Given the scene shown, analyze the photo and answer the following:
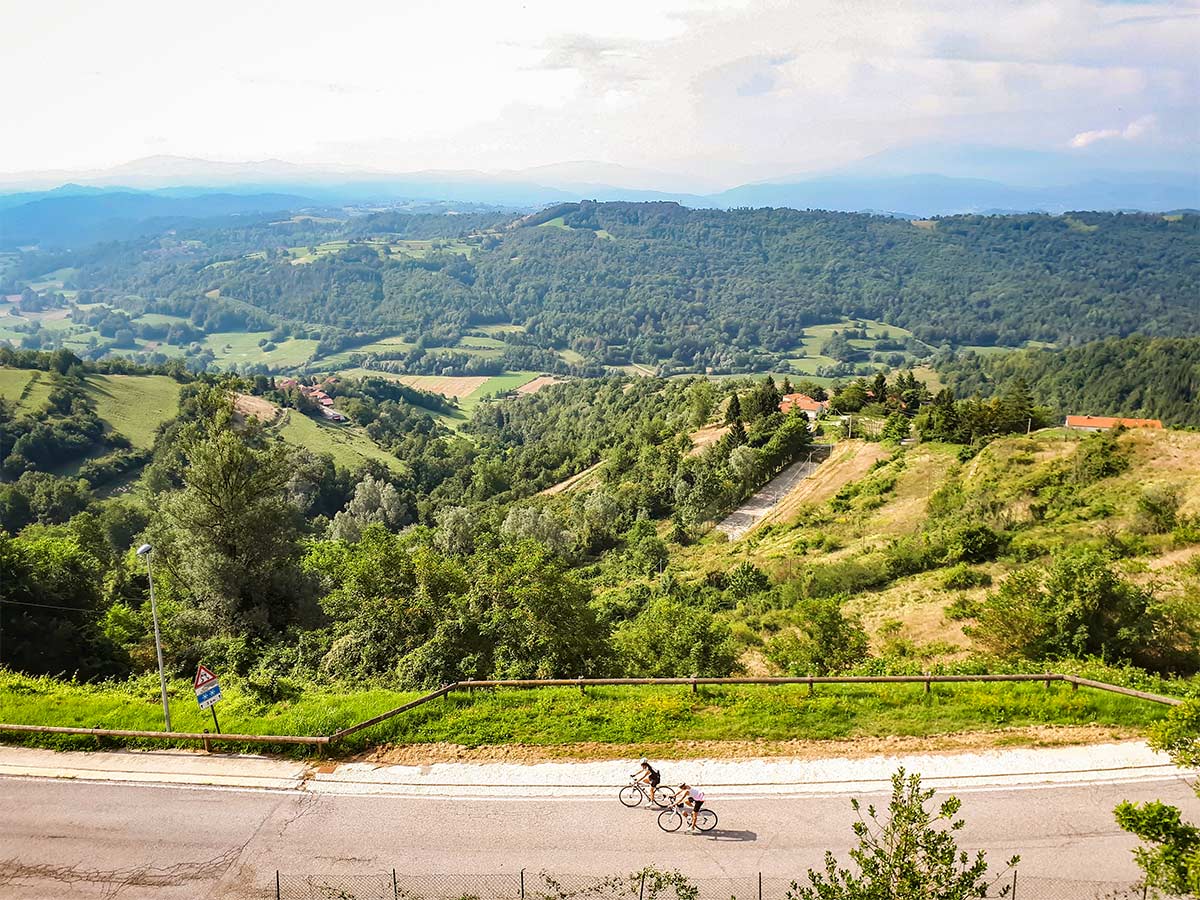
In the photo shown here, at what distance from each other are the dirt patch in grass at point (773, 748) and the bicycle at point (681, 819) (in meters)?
2.11

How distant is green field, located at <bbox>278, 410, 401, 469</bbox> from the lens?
120m

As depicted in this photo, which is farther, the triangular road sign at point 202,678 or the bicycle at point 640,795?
the triangular road sign at point 202,678

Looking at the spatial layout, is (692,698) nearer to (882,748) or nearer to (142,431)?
(882,748)

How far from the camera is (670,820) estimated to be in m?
15.2

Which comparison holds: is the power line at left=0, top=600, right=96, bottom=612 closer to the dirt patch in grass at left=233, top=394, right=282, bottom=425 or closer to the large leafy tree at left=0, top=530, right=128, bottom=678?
the large leafy tree at left=0, top=530, right=128, bottom=678

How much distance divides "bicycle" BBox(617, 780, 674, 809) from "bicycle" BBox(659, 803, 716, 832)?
0.70 feet

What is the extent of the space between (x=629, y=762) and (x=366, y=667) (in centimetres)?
944

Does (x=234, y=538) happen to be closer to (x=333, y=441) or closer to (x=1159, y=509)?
(x=1159, y=509)

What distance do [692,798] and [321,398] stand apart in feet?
522

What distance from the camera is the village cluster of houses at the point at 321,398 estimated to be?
479ft

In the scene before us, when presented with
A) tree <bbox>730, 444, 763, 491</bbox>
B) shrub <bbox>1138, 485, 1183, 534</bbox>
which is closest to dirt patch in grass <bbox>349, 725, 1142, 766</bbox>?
shrub <bbox>1138, 485, 1183, 534</bbox>


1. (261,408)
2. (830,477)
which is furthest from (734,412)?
(261,408)

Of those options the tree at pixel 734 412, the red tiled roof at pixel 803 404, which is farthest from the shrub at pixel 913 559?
the red tiled roof at pixel 803 404

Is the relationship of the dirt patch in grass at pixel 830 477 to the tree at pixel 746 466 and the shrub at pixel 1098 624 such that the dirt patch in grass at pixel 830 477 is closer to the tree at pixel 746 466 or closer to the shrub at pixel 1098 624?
the tree at pixel 746 466
